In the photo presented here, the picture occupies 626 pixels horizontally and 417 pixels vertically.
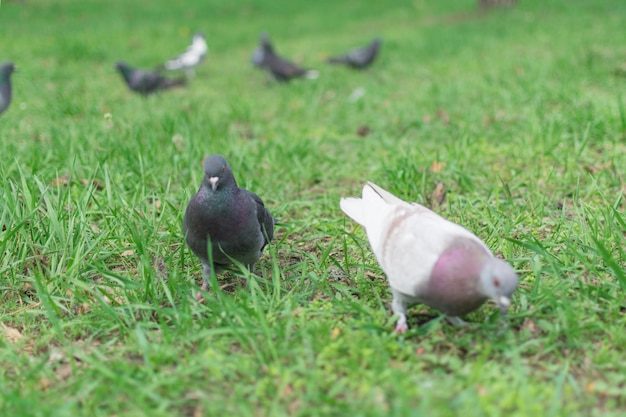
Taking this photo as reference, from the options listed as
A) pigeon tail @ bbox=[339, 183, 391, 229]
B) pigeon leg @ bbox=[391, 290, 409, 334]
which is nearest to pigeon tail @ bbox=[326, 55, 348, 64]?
pigeon tail @ bbox=[339, 183, 391, 229]

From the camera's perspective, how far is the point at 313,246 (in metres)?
3.51

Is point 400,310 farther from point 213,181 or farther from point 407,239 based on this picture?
point 213,181

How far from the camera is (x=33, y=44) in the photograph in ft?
31.1

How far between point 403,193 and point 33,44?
7622 mm

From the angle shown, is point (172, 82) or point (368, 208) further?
point (172, 82)

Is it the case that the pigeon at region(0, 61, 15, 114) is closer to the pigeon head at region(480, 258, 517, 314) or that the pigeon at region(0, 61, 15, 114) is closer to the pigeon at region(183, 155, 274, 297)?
the pigeon at region(183, 155, 274, 297)

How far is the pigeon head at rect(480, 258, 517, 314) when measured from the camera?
2.23 meters

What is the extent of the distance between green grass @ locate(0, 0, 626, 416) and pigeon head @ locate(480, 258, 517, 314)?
0.20m

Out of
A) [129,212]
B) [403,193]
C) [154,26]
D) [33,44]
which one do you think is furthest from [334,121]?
[154,26]

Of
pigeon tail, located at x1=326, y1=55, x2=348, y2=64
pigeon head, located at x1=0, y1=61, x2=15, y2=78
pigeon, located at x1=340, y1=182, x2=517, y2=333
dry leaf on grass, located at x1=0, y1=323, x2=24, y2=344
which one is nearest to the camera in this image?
pigeon, located at x1=340, y1=182, x2=517, y2=333

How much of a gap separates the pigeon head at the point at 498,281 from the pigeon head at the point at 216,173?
3.88ft

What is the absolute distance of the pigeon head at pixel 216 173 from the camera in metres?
2.76

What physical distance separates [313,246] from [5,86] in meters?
3.74

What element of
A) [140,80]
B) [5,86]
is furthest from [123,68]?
[5,86]
